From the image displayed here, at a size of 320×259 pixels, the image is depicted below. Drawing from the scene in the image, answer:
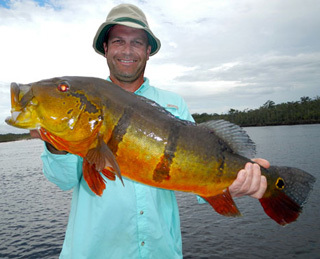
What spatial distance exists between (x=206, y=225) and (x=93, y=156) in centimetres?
1296

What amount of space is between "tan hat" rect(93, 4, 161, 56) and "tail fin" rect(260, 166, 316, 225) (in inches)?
104

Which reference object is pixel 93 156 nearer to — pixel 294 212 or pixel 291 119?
pixel 294 212

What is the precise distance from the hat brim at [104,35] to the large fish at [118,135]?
1.44 meters

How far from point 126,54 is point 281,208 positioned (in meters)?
2.91

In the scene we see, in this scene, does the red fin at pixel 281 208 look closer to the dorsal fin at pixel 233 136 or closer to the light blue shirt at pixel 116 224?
the dorsal fin at pixel 233 136

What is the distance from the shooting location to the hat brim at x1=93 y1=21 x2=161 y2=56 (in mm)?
3609

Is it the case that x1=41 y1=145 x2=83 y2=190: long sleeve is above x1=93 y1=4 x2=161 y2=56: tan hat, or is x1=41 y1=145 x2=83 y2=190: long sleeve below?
below

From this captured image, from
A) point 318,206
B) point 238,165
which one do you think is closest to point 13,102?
point 238,165

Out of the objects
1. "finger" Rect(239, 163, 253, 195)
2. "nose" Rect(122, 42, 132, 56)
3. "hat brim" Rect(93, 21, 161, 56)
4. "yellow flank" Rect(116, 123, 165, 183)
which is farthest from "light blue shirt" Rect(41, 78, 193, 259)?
"hat brim" Rect(93, 21, 161, 56)

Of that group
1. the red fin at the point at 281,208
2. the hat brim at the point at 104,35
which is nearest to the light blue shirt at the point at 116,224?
the red fin at the point at 281,208

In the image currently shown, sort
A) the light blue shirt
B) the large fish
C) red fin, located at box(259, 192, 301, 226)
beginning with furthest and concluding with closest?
the light blue shirt, red fin, located at box(259, 192, 301, 226), the large fish

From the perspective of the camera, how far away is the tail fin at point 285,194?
291cm

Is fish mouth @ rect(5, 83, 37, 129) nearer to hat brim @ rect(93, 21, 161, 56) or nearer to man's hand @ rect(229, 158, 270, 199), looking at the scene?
hat brim @ rect(93, 21, 161, 56)

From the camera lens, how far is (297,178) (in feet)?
9.71
